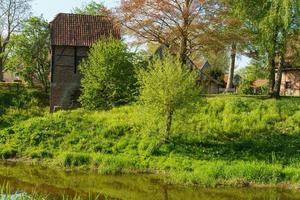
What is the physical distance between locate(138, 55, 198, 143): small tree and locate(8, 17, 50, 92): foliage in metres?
19.1

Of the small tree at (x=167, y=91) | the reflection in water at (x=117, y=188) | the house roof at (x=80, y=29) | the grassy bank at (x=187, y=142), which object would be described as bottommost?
the reflection in water at (x=117, y=188)

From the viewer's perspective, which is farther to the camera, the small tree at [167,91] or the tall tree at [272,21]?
the tall tree at [272,21]

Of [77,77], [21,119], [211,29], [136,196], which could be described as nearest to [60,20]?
[77,77]

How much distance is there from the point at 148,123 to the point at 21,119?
11372 mm

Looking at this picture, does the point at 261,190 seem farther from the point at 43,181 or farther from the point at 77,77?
the point at 77,77

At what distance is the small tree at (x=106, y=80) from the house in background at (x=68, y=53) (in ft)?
14.8

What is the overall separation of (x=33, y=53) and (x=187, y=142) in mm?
22236

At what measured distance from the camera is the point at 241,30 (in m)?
36.4

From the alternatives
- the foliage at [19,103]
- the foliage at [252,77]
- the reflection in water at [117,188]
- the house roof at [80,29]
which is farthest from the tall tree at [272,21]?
the foliage at [19,103]

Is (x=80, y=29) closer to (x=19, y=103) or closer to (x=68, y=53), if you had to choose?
(x=68, y=53)

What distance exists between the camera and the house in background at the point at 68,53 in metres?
40.6

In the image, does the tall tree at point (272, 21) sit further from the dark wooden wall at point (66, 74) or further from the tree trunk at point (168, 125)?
the dark wooden wall at point (66, 74)

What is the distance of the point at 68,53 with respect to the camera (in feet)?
136

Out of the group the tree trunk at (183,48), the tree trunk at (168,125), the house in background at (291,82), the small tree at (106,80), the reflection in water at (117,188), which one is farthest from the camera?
the house in background at (291,82)
